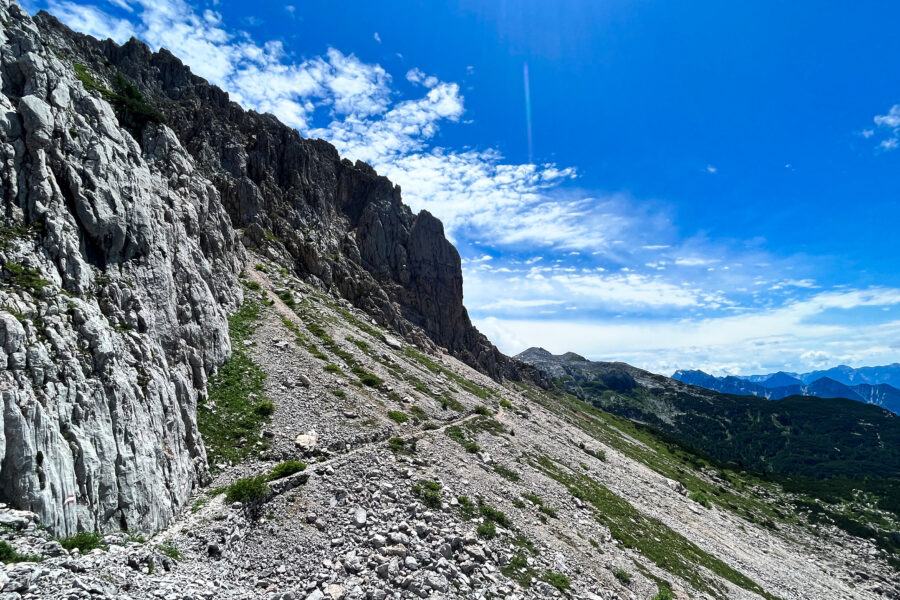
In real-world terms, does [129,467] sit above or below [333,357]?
below

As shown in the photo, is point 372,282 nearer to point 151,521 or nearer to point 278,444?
point 278,444

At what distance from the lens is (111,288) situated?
28.4 m

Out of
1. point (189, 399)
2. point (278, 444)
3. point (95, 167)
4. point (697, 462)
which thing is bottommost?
point (697, 462)

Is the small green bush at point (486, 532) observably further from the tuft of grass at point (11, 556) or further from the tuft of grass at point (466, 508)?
the tuft of grass at point (11, 556)

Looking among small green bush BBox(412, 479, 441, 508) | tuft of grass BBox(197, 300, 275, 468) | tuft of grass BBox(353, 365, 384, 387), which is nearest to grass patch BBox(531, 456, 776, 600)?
small green bush BBox(412, 479, 441, 508)

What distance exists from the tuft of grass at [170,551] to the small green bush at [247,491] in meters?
5.04

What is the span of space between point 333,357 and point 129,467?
33765 mm

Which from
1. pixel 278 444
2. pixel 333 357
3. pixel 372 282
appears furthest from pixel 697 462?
pixel 278 444

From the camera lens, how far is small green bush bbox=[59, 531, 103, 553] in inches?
668

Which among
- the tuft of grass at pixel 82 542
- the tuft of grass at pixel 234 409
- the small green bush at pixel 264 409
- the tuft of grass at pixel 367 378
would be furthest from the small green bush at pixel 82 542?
the tuft of grass at pixel 367 378

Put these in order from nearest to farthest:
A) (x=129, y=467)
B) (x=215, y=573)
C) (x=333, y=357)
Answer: (x=215, y=573) → (x=129, y=467) → (x=333, y=357)

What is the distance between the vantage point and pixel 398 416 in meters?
45.8

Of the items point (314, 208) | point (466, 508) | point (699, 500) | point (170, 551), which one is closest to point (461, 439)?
point (466, 508)

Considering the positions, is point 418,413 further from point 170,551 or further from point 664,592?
point 170,551
